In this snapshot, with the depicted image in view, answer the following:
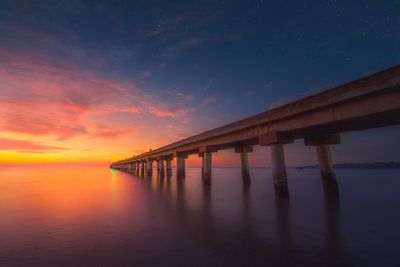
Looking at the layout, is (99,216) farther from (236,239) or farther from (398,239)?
(398,239)

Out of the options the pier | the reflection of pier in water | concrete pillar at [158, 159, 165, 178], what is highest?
the pier

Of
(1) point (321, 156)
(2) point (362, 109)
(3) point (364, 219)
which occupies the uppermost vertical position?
(2) point (362, 109)

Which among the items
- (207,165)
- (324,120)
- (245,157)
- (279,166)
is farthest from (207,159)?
(324,120)

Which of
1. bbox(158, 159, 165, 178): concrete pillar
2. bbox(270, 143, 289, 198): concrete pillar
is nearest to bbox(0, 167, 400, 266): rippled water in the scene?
bbox(270, 143, 289, 198): concrete pillar

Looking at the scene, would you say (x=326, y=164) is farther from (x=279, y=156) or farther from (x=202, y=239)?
(x=202, y=239)

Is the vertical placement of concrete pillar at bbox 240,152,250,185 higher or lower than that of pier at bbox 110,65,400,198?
lower

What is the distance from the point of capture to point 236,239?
22.6ft

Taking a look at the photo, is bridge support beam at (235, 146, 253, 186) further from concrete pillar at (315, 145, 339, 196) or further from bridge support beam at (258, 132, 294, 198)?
bridge support beam at (258, 132, 294, 198)

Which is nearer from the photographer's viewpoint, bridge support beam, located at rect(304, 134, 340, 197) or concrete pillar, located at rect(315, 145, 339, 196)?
bridge support beam, located at rect(304, 134, 340, 197)

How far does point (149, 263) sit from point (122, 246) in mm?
1687

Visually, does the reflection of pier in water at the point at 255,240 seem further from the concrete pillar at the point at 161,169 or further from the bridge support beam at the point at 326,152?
the concrete pillar at the point at 161,169

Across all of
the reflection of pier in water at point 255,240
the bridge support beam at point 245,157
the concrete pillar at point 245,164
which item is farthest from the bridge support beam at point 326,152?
the concrete pillar at point 245,164

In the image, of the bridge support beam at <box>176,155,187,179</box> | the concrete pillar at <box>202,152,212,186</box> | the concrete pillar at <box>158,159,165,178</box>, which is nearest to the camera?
the concrete pillar at <box>202,152,212,186</box>

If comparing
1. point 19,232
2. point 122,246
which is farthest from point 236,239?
point 19,232
